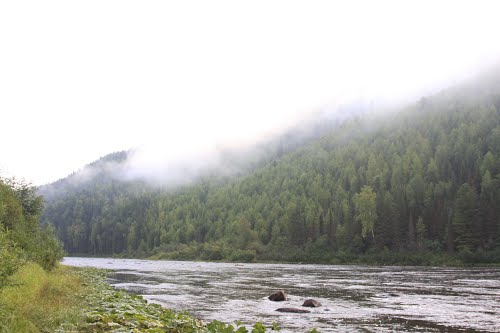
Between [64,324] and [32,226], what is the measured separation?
4580 cm

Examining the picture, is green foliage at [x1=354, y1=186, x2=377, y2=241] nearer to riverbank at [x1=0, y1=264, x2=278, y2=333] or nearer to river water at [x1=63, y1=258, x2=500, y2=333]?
river water at [x1=63, y1=258, x2=500, y2=333]

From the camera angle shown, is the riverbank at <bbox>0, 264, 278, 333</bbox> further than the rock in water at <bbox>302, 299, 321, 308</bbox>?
No

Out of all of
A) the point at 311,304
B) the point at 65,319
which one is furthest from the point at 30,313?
the point at 311,304

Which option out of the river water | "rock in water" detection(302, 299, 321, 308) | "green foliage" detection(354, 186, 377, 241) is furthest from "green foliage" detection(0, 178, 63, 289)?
"green foliage" detection(354, 186, 377, 241)

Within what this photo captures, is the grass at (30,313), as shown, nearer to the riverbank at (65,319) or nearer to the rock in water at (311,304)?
the riverbank at (65,319)

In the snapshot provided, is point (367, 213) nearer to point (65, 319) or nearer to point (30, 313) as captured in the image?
point (65, 319)

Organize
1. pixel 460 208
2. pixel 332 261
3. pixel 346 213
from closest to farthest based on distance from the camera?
pixel 460 208
pixel 332 261
pixel 346 213

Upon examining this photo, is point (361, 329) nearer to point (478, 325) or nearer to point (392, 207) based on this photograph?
point (478, 325)

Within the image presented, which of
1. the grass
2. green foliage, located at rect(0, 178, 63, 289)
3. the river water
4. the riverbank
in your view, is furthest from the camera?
the river water

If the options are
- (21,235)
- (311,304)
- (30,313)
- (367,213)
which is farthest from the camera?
(367,213)

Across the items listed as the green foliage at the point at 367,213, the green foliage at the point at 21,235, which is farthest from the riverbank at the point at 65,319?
the green foliage at the point at 367,213

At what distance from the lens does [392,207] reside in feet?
446

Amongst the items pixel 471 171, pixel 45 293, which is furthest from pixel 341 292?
pixel 471 171

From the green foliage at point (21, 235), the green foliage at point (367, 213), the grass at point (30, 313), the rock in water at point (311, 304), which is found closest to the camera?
the grass at point (30, 313)
